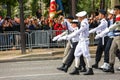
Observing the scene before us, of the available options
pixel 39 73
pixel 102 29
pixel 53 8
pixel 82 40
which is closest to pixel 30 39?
pixel 53 8

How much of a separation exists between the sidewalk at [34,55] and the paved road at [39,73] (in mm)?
1288

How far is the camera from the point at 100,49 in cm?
1494

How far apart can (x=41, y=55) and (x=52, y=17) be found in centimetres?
391

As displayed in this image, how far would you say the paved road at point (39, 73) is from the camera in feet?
43.2

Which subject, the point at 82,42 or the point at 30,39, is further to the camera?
the point at 30,39

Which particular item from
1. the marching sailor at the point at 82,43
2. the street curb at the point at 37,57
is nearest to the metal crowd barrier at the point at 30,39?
the street curb at the point at 37,57

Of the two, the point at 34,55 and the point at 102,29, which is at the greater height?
the point at 102,29

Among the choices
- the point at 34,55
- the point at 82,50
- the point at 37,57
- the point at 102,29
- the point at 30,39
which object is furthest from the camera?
the point at 30,39

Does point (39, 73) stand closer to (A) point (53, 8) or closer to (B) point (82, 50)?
(B) point (82, 50)

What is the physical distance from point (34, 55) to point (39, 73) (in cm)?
509

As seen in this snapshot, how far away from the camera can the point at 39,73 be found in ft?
47.0

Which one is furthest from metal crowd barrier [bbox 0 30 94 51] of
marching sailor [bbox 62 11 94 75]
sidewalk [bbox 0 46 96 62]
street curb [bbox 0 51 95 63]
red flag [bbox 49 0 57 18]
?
marching sailor [bbox 62 11 94 75]

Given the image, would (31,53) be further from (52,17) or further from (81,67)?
(81,67)

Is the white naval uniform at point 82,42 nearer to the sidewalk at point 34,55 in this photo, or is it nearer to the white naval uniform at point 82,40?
the white naval uniform at point 82,40
